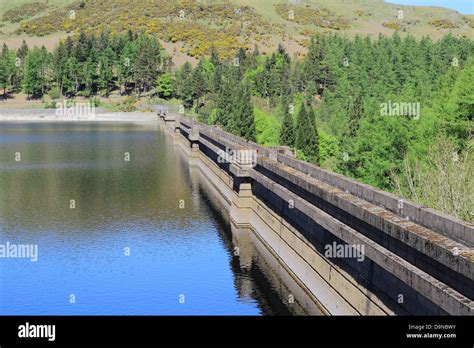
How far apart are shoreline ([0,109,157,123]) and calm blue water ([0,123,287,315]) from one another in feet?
305

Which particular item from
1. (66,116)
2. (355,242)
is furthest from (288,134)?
(66,116)

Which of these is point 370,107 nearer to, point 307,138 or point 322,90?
point 307,138

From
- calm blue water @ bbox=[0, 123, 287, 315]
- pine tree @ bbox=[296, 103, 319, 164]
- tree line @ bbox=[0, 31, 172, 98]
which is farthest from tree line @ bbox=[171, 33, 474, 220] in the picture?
tree line @ bbox=[0, 31, 172, 98]

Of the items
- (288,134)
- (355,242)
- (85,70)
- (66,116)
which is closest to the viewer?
(355,242)

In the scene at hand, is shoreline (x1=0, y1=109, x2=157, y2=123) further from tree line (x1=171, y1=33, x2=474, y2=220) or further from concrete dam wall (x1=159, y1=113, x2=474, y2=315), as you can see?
concrete dam wall (x1=159, y1=113, x2=474, y2=315)

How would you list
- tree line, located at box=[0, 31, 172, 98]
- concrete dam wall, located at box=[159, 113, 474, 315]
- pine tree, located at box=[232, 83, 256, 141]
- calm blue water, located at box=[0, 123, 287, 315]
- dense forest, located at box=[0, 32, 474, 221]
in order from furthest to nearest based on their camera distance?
tree line, located at box=[0, 31, 172, 98]
pine tree, located at box=[232, 83, 256, 141]
dense forest, located at box=[0, 32, 474, 221]
calm blue water, located at box=[0, 123, 287, 315]
concrete dam wall, located at box=[159, 113, 474, 315]

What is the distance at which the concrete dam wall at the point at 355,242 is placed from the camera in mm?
16562

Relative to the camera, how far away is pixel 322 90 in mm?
166375

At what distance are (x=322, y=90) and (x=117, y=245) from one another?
134519 millimetres

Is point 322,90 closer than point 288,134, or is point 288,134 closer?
point 288,134

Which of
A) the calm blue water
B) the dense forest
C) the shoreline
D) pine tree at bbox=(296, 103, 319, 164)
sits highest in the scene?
the dense forest

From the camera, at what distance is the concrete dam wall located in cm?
1656

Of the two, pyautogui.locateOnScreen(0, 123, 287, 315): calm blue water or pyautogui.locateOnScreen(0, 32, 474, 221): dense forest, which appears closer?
pyautogui.locateOnScreen(0, 123, 287, 315): calm blue water
